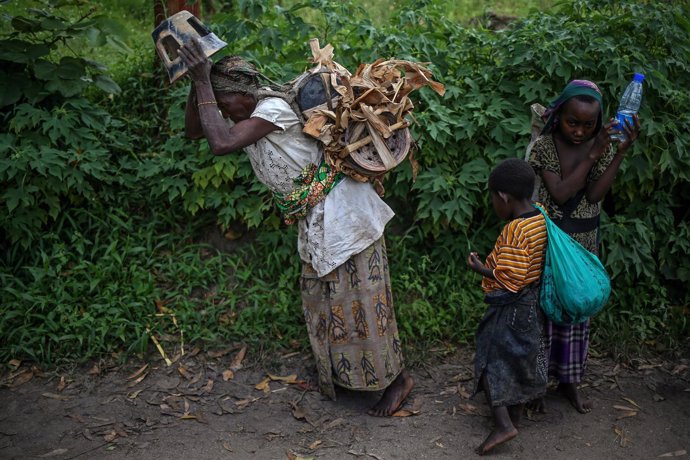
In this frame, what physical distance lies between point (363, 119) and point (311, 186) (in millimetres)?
471

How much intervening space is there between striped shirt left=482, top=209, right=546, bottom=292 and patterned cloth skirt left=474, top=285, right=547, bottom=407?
0.10m

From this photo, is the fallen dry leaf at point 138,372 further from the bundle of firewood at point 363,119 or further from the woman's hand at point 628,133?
the woman's hand at point 628,133

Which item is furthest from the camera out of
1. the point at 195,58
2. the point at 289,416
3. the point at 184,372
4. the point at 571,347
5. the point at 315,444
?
the point at 184,372

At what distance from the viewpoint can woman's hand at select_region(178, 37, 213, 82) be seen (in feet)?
9.99

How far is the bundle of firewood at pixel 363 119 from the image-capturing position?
318 cm

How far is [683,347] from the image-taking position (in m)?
4.37

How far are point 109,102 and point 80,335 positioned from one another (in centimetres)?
227

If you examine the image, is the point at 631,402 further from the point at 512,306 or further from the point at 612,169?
the point at 612,169

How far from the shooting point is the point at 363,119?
3.19 m

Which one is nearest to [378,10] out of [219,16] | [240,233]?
[219,16]

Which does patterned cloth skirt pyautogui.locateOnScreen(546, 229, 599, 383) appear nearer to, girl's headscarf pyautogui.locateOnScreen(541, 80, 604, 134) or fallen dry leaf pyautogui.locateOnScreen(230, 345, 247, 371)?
girl's headscarf pyautogui.locateOnScreen(541, 80, 604, 134)

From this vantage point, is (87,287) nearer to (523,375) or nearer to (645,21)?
(523,375)

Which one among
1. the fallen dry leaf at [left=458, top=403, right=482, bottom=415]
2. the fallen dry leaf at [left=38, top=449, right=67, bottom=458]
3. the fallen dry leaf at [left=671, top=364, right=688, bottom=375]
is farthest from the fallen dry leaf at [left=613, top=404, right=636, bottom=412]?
the fallen dry leaf at [left=38, top=449, right=67, bottom=458]

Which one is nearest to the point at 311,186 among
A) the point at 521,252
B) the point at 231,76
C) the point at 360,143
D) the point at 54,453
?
the point at 360,143
